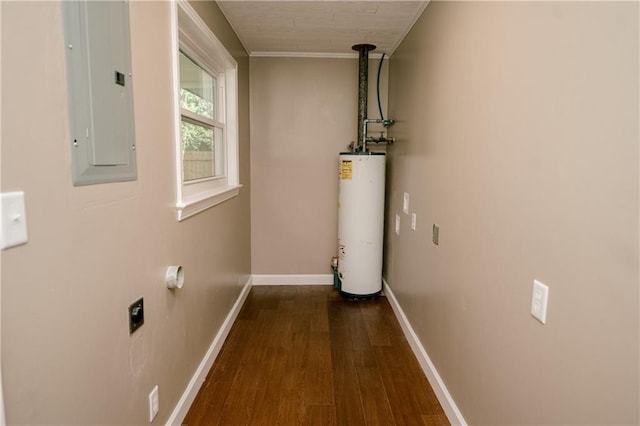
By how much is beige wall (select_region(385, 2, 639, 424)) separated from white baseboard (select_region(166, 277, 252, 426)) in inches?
54.7

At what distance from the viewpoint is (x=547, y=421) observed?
1176mm

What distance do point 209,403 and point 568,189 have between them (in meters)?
1.99

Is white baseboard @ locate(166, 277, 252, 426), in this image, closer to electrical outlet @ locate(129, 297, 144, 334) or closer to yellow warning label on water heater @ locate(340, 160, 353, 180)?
electrical outlet @ locate(129, 297, 144, 334)

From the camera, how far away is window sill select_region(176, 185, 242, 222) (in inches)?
73.0

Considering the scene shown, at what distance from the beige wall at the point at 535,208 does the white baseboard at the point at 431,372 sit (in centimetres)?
6

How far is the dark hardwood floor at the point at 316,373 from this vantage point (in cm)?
201

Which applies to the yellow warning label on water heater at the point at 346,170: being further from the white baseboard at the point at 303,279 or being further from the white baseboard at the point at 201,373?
the white baseboard at the point at 201,373

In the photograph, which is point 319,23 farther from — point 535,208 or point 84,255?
point 84,255

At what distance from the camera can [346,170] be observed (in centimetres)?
349

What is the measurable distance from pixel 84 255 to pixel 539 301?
139cm

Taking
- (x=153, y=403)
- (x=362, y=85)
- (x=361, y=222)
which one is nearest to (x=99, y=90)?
(x=153, y=403)

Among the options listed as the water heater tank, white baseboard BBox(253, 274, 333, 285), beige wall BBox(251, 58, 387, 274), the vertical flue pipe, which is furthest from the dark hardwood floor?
the vertical flue pipe

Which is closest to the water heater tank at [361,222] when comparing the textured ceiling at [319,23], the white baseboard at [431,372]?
the white baseboard at [431,372]

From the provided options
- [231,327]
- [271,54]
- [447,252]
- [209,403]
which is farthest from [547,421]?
[271,54]
